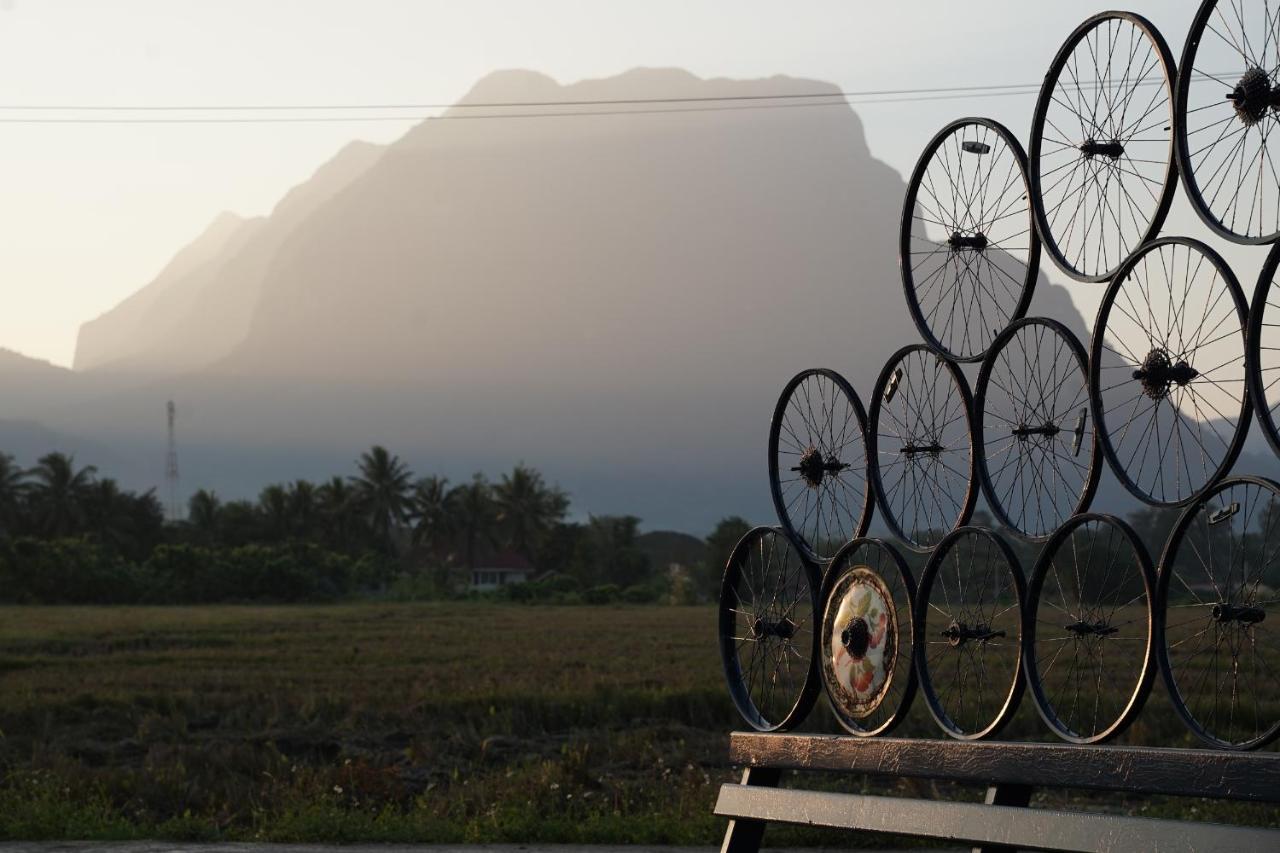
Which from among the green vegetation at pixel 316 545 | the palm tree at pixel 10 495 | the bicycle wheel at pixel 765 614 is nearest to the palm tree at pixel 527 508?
the green vegetation at pixel 316 545

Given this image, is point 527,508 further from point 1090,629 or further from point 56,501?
point 1090,629

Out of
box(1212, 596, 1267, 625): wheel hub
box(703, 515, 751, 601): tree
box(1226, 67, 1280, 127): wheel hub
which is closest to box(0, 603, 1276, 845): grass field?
box(1212, 596, 1267, 625): wheel hub

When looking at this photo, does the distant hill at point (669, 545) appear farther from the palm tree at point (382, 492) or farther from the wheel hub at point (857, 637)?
the wheel hub at point (857, 637)

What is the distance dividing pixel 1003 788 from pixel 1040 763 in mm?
329

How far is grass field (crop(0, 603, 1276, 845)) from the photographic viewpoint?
9.55m

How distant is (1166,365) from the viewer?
180 inches

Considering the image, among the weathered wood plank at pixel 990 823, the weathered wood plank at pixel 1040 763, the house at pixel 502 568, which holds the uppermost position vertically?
the house at pixel 502 568

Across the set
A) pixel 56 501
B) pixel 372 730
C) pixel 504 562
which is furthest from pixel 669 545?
pixel 372 730

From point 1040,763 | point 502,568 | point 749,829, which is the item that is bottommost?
point 749,829

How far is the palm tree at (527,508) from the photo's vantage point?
9225 centimetres

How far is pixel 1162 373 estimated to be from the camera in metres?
4.58

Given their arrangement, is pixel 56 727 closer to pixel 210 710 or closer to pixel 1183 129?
pixel 210 710

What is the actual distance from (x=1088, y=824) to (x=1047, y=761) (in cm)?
27

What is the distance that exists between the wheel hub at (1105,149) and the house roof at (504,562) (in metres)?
94.8
